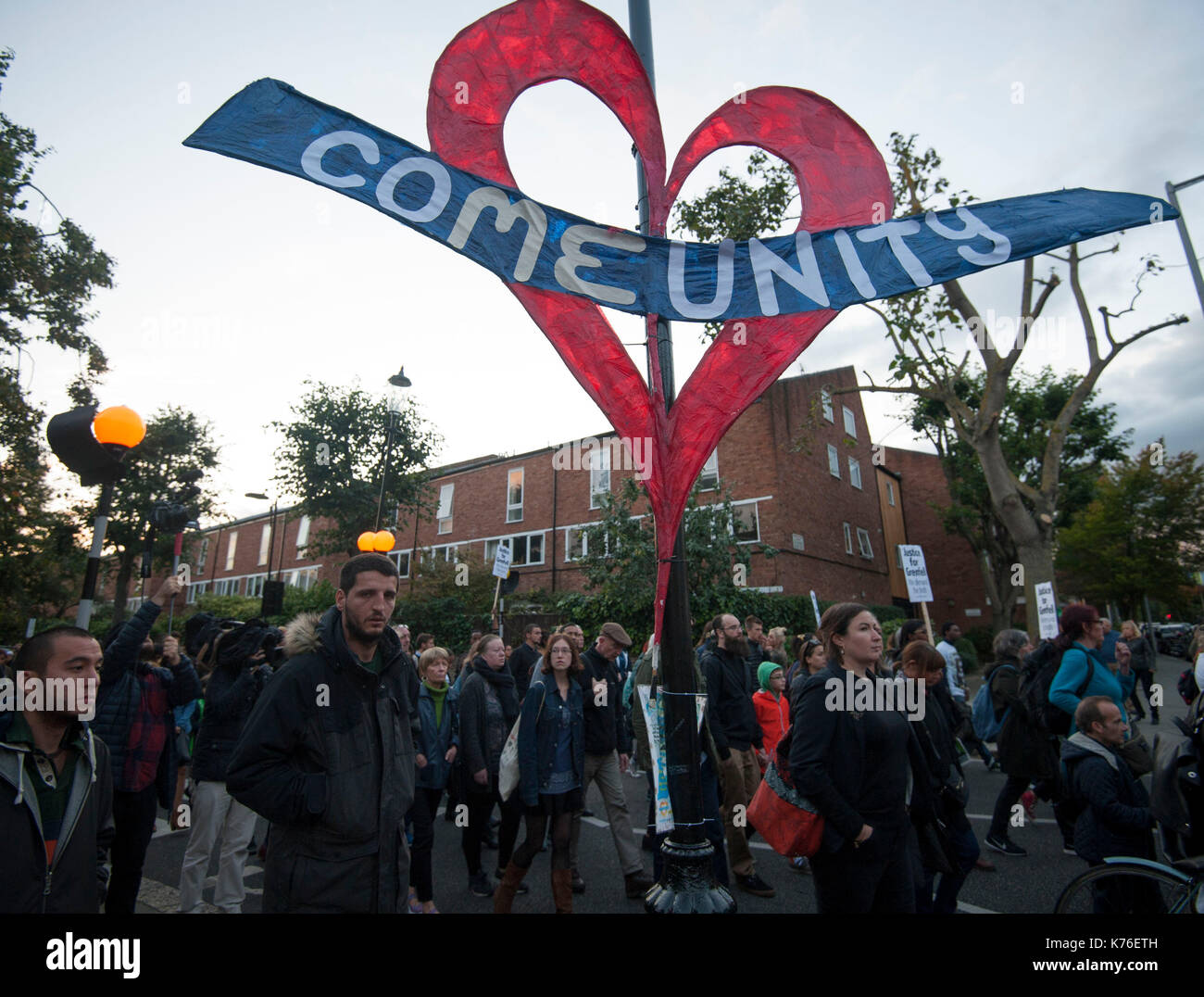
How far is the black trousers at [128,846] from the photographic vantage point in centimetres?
435

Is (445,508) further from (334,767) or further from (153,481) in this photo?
(334,767)

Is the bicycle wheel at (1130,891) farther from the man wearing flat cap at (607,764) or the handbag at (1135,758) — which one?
the man wearing flat cap at (607,764)

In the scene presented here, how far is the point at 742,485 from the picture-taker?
971 inches

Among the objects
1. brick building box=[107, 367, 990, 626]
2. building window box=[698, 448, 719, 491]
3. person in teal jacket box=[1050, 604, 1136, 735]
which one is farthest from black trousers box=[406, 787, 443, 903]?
building window box=[698, 448, 719, 491]

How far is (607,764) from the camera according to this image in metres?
5.66

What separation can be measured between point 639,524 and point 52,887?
17.7 metres

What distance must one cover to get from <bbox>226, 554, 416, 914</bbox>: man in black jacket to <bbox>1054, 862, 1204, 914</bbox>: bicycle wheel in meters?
3.47

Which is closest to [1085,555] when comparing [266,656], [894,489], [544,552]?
[894,489]

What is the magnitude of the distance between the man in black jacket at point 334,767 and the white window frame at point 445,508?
3343 centimetres

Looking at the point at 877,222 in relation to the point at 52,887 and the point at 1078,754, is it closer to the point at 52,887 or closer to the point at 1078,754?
the point at 1078,754

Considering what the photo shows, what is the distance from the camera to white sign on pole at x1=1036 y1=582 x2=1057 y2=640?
1045 cm

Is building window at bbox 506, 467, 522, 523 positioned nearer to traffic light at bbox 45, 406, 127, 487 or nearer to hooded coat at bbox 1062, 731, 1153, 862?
traffic light at bbox 45, 406, 127, 487

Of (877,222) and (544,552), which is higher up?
(544,552)

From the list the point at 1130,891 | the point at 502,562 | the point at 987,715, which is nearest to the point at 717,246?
the point at 1130,891
